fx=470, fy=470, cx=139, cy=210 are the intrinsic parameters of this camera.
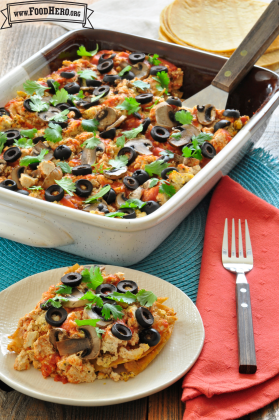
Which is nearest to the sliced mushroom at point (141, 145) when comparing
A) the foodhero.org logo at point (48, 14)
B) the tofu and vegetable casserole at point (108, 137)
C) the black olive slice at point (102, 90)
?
the tofu and vegetable casserole at point (108, 137)

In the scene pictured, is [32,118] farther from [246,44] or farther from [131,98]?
[246,44]

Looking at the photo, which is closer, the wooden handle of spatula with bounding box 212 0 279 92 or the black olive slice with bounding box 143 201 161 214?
the black olive slice with bounding box 143 201 161 214

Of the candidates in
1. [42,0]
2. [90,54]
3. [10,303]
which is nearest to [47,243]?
[10,303]

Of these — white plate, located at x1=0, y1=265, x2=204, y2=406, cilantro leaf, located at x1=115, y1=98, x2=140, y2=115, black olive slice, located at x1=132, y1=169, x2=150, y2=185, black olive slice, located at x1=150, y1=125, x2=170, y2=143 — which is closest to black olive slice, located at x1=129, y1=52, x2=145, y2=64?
cilantro leaf, located at x1=115, y1=98, x2=140, y2=115

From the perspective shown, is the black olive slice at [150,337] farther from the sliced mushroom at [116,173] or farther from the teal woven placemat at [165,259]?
the sliced mushroom at [116,173]

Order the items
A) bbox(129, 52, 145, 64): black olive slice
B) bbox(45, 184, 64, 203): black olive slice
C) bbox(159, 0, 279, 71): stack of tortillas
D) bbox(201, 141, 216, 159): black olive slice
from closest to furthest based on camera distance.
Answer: bbox(45, 184, 64, 203): black olive slice, bbox(201, 141, 216, 159): black olive slice, bbox(129, 52, 145, 64): black olive slice, bbox(159, 0, 279, 71): stack of tortillas

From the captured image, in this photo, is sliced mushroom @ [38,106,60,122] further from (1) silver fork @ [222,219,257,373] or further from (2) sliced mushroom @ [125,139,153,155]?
(1) silver fork @ [222,219,257,373]

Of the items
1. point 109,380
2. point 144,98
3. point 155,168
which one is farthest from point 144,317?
point 144,98

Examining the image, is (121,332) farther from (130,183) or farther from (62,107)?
(62,107)
